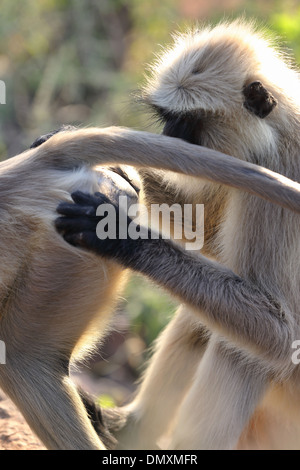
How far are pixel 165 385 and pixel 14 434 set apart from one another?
64cm

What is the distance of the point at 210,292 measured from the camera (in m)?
2.37

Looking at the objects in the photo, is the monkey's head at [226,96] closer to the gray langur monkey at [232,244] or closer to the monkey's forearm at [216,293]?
the gray langur monkey at [232,244]

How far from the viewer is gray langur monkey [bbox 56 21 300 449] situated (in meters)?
2.39

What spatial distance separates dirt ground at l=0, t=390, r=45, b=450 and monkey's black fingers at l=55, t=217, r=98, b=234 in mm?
1020

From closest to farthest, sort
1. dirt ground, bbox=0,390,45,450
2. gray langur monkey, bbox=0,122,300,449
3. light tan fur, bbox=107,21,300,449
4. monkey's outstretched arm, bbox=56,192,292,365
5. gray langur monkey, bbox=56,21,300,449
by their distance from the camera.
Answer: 1. gray langur monkey, bbox=0,122,300,449
2. monkey's outstretched arm, bbox=56,192,292,365
3. gray langur monkey, bbox=56,21,300,449
4. light tan fur, bbox=107,21,300,449
5. dirt ground, bbox=0,390,45,450

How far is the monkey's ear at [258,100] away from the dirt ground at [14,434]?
1.42 meters

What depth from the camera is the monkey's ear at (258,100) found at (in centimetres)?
254

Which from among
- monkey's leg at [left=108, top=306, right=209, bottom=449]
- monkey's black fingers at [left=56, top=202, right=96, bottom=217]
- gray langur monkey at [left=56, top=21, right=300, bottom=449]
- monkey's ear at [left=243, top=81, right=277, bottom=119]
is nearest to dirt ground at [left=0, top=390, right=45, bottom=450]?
monkey's leg at [left=108, top=306, right=209, bottom=449]

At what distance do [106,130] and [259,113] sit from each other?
0.64 meters

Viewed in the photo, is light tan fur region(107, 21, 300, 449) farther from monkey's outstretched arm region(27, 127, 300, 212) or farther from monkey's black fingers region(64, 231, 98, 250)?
monkey's outstretched arm region(27, 127, 300, 212)

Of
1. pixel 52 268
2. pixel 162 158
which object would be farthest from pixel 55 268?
pixel 162 158

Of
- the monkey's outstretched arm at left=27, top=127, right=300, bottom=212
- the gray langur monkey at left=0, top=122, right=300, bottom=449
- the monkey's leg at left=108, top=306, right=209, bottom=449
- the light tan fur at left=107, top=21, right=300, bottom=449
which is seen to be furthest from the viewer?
the monkey's leg at left=108, top=306, right=209, bottom=449

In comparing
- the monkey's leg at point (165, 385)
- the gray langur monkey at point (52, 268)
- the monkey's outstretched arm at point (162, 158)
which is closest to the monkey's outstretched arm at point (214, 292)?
the gray langur monkey at point (52, 268)
